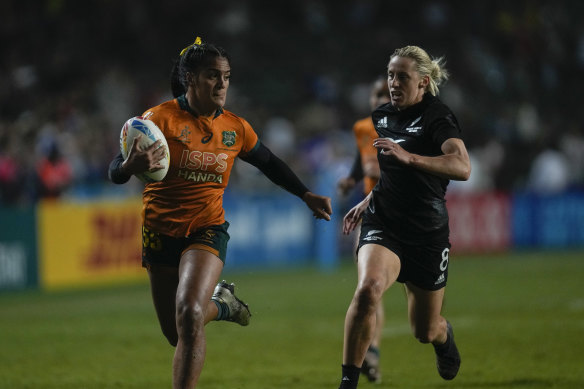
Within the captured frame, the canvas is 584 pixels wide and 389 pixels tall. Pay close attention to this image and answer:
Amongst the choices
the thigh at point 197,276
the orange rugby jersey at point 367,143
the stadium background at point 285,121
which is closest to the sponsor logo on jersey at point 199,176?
the thigh at point 197,276

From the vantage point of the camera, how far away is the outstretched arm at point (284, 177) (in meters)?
6.87

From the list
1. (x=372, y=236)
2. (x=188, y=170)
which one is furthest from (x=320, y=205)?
(x=188, y=170)

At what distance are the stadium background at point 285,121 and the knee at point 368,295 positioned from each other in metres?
3.31

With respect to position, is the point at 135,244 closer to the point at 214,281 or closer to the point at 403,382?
the point at 403,382

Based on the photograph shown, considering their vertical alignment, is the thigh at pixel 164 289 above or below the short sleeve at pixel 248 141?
below

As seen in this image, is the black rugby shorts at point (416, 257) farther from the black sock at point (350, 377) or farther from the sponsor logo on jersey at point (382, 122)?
the black sock at point (350, 377)

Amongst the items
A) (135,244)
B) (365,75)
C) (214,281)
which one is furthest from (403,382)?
(365,75)

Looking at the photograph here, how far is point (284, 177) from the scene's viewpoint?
6.95 metres

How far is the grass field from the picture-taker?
27.0ft

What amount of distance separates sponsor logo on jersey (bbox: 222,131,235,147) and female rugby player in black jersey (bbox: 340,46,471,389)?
3.49 feet

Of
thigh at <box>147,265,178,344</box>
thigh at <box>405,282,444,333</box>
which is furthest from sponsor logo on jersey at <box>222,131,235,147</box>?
thigh at <box>405,282,444,333</box>

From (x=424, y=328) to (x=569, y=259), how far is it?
14866 millimetres

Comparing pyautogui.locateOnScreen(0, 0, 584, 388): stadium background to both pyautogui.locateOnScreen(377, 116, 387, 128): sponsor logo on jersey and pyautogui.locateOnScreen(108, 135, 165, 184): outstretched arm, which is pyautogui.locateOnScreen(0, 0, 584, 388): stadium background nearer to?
pyautogui.locateOnScreen(377, 116, 387, 128): sponsor logo on jersey

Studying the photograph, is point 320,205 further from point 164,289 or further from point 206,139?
point 164,289
